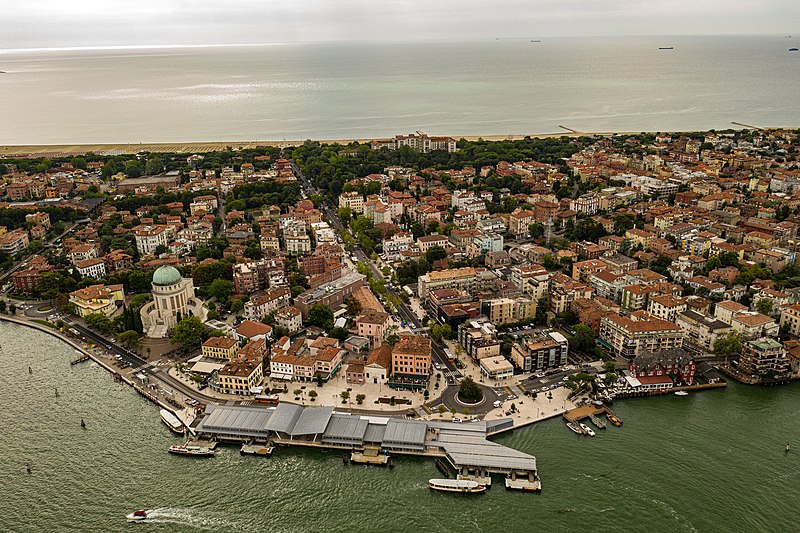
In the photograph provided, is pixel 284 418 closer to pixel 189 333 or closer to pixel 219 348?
pixel 219 348

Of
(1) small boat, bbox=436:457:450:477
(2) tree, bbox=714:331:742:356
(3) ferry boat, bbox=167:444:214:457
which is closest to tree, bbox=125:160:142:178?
(3) ferry boat, bbox=167:444:214:457

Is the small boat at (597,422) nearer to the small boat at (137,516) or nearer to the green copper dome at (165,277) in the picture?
the small boat at (137,516)

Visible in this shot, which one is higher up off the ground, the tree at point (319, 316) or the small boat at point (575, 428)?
the tree at point (319, 316)

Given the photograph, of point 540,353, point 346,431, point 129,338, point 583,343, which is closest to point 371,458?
point 346,431

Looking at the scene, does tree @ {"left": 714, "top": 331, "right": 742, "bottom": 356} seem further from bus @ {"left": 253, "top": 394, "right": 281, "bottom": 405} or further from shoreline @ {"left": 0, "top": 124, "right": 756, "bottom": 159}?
shoreline @ {"left": 0, "top": 124, "right": 756, "bottom": 159}

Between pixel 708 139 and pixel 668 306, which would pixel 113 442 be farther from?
pixel 708 139

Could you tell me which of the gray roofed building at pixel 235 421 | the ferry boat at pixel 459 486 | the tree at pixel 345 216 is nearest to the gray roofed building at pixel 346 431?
the gray roofed building at pixel 235 421
